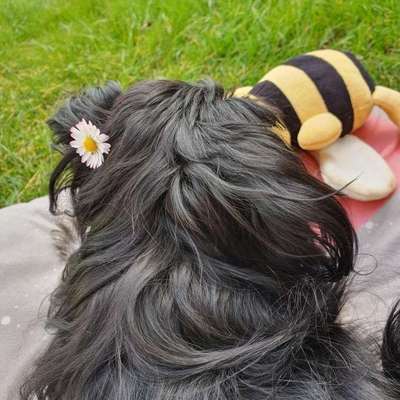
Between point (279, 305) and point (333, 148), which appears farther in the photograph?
point (333, 148)

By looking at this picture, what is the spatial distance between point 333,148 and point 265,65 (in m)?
0.54

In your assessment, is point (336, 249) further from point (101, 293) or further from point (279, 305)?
point (101, 293)

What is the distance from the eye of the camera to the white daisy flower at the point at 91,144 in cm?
111

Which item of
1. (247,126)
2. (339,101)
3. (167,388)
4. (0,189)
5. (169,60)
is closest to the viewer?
(167,388)

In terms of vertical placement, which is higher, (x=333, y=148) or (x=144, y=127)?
(x=144, y=127)

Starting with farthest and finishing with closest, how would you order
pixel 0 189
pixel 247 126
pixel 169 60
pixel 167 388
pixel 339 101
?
pixel 169 60 → pixel 0 189 → pixel 339 101 → pixel 247 126 → pixel 167 388

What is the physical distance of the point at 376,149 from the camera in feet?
5.47

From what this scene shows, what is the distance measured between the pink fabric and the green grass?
28 centimetres

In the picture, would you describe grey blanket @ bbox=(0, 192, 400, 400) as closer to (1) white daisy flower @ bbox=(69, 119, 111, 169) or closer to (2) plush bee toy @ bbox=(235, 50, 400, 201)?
(2) plush bee toy @ bbox=(235, 50, 400, 201)

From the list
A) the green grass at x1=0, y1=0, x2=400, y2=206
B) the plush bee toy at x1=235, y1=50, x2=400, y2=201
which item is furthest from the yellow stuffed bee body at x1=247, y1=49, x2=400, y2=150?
the green grass at x1=0, y1=0, x2=400, y2=206

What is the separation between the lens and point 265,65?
2012 mm

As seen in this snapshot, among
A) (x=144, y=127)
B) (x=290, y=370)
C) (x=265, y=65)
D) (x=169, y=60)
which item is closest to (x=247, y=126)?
(x=144, y=127)

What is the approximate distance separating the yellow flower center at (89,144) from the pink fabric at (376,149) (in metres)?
0.64

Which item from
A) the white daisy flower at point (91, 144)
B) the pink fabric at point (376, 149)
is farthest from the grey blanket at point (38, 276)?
the white daisy flower at point (91, 144)
